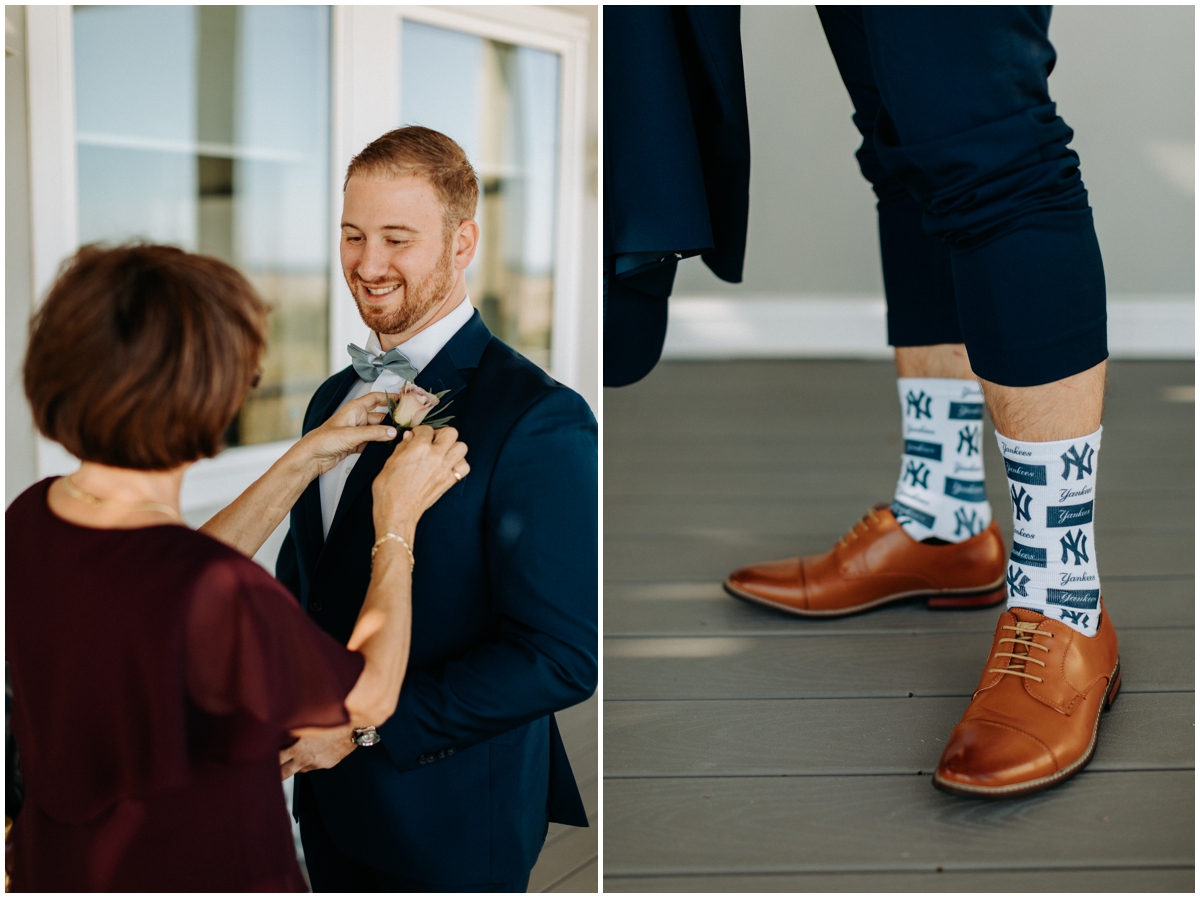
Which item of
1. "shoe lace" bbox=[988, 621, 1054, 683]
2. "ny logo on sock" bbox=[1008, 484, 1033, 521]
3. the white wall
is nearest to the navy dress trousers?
"ny logo on sock" bbox=[1008, 484, 1033, 521]

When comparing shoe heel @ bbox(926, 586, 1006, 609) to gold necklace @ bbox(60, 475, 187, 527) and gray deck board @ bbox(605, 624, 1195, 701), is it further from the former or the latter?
gold necklace @ bbox(60, 475, 187, 527)

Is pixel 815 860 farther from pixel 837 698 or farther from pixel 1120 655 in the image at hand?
pixel 1120 655

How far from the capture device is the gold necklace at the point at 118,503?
661 mm

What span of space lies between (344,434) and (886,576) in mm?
891

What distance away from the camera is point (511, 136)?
1705mm

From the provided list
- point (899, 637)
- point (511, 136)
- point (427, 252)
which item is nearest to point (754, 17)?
point (511, 136)

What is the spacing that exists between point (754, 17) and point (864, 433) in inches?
71.5

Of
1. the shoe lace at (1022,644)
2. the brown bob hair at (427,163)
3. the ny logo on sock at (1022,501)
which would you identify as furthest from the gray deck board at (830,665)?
the brown bob hair at (427,163)

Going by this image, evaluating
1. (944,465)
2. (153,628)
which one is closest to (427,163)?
(153,628)

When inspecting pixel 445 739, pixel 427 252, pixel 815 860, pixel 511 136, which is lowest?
pixel 815 860

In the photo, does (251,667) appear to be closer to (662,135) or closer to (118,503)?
(118,503)

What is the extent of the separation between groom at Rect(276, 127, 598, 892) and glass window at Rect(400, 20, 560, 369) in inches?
6.4

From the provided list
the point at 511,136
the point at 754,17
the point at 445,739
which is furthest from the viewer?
the point at 754,17

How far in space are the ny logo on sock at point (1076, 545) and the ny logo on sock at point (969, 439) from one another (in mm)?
370
